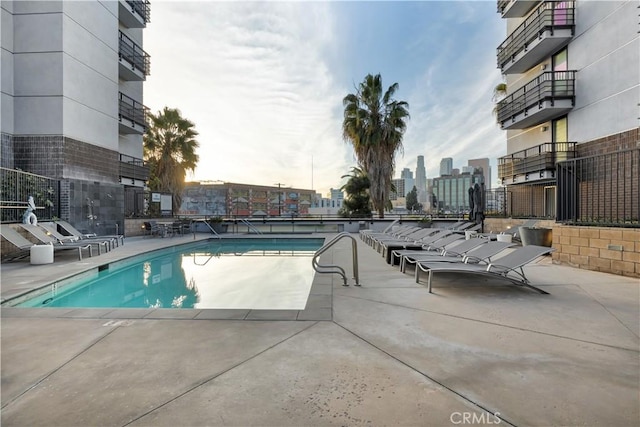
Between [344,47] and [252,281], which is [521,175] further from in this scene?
[252,281]

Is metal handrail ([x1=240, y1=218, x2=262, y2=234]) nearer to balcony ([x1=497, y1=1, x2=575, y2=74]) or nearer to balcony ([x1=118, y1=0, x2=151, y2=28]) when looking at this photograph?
balcony ([x1=118, y1=0, x2=151, y2=28])

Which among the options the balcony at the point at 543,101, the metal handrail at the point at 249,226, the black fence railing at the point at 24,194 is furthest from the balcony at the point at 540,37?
the black fence railing at the point at 24,194

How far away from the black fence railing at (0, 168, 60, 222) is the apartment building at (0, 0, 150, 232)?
288 millimetres

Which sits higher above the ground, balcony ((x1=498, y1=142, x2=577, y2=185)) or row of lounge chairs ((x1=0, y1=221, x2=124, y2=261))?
balcony ((x1=498, y1=142, x2=577, y2=185))

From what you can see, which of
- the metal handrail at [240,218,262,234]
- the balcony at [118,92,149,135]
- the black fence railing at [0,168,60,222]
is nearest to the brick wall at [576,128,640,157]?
the metal handrail at [240,218,262,234]

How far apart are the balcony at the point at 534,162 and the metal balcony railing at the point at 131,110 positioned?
19488 millimetres

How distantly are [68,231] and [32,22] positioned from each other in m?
8.13

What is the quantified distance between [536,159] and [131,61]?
2036 cm

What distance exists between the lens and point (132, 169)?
16594 mm

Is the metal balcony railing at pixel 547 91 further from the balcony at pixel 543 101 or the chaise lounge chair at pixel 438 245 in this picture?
the chaise lounge chair at pixel 438 245

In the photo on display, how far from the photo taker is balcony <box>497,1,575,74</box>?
1305 cm

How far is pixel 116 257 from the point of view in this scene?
8742 mm

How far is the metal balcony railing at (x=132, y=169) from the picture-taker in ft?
52.5

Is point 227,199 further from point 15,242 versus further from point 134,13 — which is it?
point 15,242
